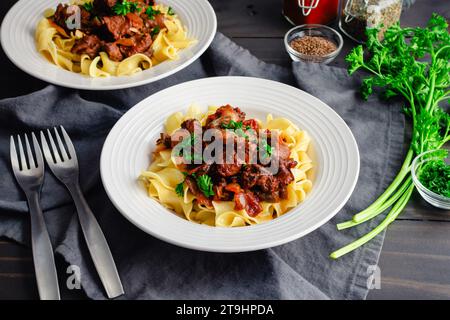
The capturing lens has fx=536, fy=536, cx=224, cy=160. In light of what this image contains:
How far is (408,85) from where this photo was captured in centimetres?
471

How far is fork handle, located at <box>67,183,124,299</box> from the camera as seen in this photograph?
3479 millimetres

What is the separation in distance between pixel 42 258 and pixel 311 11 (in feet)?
12.6

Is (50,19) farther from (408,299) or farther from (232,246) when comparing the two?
(408,299)

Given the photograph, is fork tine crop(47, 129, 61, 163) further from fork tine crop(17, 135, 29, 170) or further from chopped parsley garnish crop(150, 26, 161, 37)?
chopped parsley garnish crop(150, 26, 161, 37)

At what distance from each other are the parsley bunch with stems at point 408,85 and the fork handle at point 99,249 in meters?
1.61

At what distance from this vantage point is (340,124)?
4.18 metres

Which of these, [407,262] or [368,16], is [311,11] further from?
[407,262]

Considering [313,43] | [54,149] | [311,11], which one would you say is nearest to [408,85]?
[313,43]

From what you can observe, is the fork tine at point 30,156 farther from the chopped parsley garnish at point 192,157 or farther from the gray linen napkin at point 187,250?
the chopped parsley garnish at point 192,157

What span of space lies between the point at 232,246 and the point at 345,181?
99cm

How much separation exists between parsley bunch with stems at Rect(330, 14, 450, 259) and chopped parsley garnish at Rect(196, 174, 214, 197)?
0.97 meters

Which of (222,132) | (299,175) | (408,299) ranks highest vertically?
(222,132)

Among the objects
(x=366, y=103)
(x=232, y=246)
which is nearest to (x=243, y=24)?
(x=366, y=103)

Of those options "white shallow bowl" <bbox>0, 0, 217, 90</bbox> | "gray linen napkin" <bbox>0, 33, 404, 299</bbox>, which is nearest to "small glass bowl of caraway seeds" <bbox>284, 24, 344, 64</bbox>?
"gray linen napkin" <bbox>0, 33, 404, 299</bbox>
